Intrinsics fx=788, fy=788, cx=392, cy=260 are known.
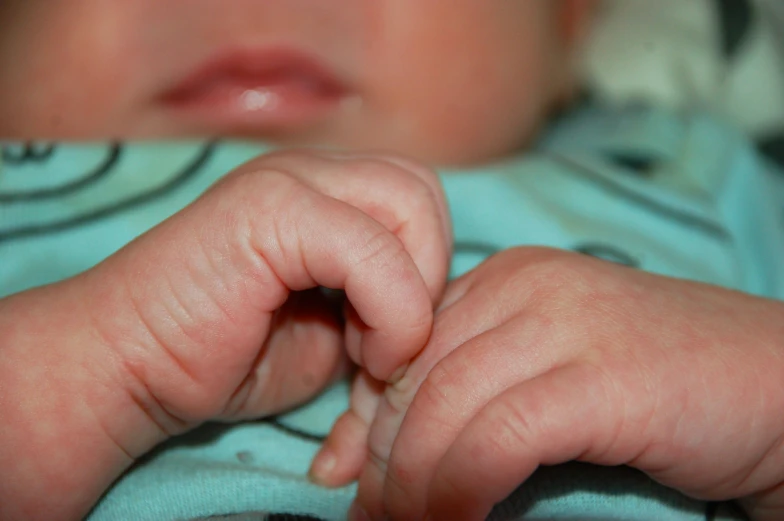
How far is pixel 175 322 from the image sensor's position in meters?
0.46

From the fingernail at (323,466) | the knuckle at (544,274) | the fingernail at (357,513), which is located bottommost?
the fingernail at (357,513)

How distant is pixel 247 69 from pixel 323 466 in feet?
1.40

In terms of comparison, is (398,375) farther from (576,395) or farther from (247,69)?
(247,69)

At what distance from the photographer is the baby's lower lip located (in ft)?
2.56

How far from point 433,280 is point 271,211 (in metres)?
0.11

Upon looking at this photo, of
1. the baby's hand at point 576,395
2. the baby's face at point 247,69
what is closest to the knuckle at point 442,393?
the baby's hand at point 576,395

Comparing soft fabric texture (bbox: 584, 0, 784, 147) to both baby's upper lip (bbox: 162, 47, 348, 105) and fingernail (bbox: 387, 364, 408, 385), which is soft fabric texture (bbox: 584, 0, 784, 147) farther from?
fingernail (bbox: 387, 364, 408, 385)

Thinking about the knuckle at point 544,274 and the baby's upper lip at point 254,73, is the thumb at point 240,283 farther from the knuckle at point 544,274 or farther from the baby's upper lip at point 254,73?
the baby's upper lip at point 254,73

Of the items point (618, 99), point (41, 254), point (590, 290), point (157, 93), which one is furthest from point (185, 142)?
point (618, 99)

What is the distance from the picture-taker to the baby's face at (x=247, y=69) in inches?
29.9

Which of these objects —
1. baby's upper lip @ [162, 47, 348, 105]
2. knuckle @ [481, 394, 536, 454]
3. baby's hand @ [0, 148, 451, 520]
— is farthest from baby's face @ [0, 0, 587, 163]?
knuckle @ [481, 394, 536, 454]

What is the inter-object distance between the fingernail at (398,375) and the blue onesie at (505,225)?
0.28 feet

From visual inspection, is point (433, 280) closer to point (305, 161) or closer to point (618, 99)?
point (305, 161)

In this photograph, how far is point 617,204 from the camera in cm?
84
